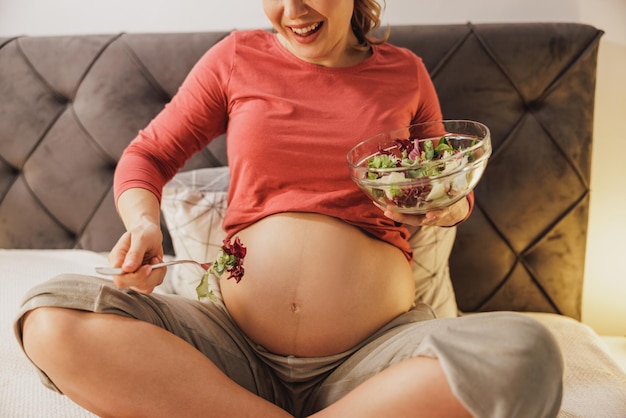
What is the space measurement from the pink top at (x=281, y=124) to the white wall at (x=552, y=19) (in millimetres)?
452

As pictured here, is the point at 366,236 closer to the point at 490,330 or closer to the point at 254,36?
the point at 490,330

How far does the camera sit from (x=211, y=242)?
→ 1.37 metres

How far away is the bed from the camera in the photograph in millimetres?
1417

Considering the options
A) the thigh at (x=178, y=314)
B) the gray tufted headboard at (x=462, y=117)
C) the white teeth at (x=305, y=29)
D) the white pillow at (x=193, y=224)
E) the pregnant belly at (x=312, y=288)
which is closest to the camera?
the thigh at (x=178, y=314)

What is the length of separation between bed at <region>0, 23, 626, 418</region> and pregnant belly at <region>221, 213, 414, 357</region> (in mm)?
336

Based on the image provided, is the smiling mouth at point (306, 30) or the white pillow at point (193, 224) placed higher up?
the smiling mouth at point (306, 30)

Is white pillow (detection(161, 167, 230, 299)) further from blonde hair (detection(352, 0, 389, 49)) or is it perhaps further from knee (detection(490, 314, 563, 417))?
knee (detection(490, 314, 563, 417))

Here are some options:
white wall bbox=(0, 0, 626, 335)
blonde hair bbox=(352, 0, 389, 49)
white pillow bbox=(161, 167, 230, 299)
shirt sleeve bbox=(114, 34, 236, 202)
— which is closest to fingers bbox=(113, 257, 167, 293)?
shirt sleeve bbox=(114, 34, 236, 202)

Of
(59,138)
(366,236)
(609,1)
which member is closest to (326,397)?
(366,236)

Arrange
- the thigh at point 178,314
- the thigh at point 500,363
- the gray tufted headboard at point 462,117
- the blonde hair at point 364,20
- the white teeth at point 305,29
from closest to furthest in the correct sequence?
1. the thigh at point 500,363
2. the thigh at point 178,314
3. the white teeth at point 305,29
4. the blonde hair at point 364,20
5. the gray tufted headboard at point 462,117

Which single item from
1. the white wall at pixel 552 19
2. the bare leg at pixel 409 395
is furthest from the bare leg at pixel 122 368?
the white wall at pixel 552 19

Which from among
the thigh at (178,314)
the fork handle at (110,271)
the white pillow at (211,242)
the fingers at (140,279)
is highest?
the fork handle at (110,271)

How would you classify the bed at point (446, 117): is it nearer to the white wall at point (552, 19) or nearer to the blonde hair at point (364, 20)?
the white wall at point (552, 19)

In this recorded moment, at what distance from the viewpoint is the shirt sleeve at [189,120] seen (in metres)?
1.16
